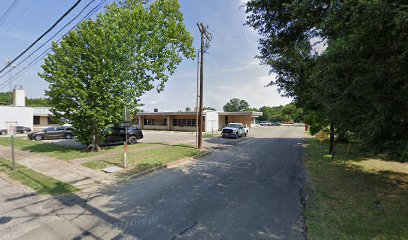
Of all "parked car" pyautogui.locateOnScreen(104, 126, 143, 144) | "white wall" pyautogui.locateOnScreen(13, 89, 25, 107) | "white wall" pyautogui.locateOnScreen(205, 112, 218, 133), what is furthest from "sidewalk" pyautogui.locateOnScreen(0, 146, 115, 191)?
"white wall" pyautogui.locateOnScreen(13, 89, 25, 107)

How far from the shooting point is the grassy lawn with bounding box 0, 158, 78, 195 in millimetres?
6512

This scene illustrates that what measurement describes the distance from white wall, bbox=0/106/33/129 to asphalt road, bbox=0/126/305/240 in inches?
1359

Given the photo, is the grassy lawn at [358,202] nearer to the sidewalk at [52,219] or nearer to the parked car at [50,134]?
the sidewalk at [52,219]

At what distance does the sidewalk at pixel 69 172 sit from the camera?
7.25 m

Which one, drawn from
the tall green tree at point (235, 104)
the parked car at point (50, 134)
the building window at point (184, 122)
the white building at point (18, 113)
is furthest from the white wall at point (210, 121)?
the tall green tree at point (235, 104)

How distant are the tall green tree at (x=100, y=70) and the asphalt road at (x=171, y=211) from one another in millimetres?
6228

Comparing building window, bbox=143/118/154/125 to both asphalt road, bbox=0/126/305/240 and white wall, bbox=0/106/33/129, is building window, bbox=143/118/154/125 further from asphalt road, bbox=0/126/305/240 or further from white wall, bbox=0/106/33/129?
asphalt road, bbox=0/126/305/240

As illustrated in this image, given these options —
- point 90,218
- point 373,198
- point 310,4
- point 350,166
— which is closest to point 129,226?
point 90,218

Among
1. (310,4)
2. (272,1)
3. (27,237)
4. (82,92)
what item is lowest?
(27,237)

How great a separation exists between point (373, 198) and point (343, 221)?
7.24ft

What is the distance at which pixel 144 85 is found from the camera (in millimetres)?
13781

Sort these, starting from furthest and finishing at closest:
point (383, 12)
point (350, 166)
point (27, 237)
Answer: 1. point (350, 166)
2. point (27, 237)
3. point (383, 12)

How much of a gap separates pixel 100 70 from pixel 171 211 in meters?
9.68

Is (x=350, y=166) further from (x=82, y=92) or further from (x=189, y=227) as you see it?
(x=82, y=92)
